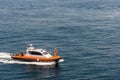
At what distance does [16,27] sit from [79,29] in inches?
966

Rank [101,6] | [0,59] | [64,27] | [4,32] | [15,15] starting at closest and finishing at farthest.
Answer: [0,59], [4,32], [64,27], [15,15], [101,6]

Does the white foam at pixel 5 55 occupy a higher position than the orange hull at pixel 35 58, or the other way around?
the white foam at pixel 5 55

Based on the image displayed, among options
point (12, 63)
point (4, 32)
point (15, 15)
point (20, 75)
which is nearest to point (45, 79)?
point (20, 75)

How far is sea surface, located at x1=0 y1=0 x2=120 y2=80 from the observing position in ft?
236

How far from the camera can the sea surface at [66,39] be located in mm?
71938

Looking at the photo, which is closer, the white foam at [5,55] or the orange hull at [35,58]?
the orange hull at [35,58]

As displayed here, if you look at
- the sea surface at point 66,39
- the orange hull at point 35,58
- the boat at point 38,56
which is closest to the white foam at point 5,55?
the sea surface at point 66,39

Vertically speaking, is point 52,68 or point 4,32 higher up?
point 4,32

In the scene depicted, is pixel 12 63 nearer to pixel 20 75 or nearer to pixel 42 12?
pixel 20 75

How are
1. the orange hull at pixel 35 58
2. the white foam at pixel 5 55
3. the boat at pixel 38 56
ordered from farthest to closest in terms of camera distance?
1. the white foam at pixel 5 55
2. the boat at pixel 38 56
3. the orange hull at pixel 35 58

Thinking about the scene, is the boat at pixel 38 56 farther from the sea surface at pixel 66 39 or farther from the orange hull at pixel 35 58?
the sea surface at pixel 66 39

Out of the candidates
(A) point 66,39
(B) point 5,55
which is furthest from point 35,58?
(A) point 66,39

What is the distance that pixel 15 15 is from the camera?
151 metres

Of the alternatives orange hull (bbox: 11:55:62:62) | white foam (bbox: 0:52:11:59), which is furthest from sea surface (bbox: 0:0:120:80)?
orange hull (bbox: 11:55:62:62)
